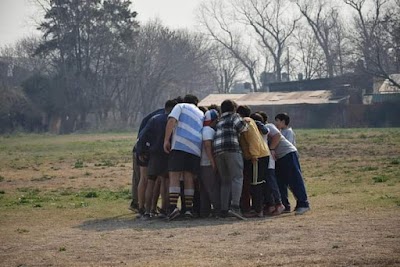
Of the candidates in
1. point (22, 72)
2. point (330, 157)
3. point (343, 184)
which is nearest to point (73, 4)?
point (22, 72)

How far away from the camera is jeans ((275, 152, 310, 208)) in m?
13.4

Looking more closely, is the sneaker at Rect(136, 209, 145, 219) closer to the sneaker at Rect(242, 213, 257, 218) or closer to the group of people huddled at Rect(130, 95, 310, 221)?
the group of people huddled at Rect(130, 95, 310, 221)

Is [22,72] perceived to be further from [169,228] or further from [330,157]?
[169,228]

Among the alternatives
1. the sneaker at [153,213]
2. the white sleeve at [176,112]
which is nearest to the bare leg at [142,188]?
the sneaker at [153,213]

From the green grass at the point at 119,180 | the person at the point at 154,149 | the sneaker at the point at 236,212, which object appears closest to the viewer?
the sneaker at the point at 236,212

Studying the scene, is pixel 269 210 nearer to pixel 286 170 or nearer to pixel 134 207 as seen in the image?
pixel 286 170

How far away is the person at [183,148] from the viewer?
12766 mm

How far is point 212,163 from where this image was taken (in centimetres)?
1287

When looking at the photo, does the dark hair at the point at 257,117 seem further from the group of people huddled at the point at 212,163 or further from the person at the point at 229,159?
the person at the point at 229,159

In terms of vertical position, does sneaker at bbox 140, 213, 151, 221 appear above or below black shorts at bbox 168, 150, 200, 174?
below

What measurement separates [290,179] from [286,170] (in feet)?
0.57

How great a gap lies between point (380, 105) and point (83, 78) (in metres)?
27.2

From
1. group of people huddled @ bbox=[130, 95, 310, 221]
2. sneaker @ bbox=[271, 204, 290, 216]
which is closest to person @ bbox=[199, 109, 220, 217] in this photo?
group of people huddled @ bbox=[130, 95, 310, 221]

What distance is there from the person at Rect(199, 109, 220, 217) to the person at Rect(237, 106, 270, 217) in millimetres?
522
